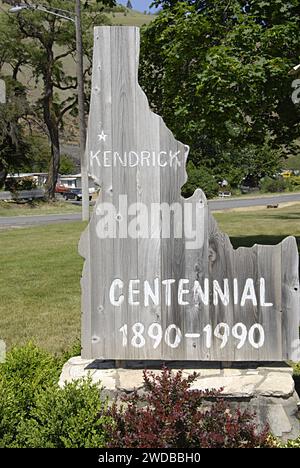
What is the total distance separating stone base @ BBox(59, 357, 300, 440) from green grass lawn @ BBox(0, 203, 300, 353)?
2.24 meters

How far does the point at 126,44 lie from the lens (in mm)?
5082

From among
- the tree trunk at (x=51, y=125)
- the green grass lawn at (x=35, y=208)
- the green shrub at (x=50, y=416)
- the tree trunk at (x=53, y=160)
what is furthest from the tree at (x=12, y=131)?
the green shrub at (x=50, y=416)

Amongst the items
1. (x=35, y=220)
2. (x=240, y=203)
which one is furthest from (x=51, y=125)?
(x=35, y=220)

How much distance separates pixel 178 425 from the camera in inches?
159

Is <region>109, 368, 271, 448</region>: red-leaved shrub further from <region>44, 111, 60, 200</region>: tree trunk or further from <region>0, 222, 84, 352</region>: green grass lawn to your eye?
<region>44, 111, 60, 200</region>: tree trunk

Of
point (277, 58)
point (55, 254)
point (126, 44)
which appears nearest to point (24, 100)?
point (55, 254)

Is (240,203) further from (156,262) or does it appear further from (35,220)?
(156,262)

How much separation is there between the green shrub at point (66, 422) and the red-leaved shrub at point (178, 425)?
0.11 metres

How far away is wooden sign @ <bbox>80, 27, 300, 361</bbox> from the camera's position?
4.99m

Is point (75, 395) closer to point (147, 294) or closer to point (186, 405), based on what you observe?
point (186, 405)

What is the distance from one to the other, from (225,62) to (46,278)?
17.3 feet

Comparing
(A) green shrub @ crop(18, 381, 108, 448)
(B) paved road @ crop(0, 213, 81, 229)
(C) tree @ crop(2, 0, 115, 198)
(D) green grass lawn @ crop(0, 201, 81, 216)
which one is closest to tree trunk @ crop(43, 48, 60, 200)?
(C) tree @ crop(2, 0, 115, 198)

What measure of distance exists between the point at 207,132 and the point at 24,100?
26.5 metres

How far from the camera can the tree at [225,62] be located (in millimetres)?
12141
